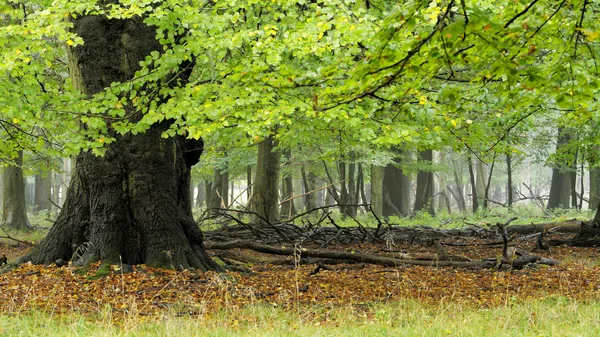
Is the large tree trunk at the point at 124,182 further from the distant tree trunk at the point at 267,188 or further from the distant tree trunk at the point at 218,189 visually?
the distant tree trunk at the point at 218,189

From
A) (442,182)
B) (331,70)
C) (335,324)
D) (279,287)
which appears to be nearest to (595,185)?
(442,182)

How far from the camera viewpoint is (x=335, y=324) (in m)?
5.50

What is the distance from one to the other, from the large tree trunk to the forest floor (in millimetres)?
436

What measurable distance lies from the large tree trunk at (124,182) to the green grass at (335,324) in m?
2.56

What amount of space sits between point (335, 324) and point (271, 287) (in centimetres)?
277

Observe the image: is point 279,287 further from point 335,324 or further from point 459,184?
point 459,184

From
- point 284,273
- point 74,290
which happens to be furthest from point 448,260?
point 74,290

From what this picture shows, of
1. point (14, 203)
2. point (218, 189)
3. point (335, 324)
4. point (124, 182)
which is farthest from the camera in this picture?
point (218, 189)

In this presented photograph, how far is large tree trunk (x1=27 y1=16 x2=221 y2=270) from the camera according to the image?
8.55m

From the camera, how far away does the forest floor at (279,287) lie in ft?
21.9

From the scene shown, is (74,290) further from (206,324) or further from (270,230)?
(270,230)

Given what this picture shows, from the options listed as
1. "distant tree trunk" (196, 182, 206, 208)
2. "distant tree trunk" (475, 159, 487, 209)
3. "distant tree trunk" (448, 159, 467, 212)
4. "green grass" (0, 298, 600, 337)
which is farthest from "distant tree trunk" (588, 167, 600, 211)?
"distant tree trunk" (196, 182, 206, 208)

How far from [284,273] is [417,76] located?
202 inches

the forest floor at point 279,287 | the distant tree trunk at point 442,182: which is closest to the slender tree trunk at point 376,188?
the distant tree trunk at point 442,182
